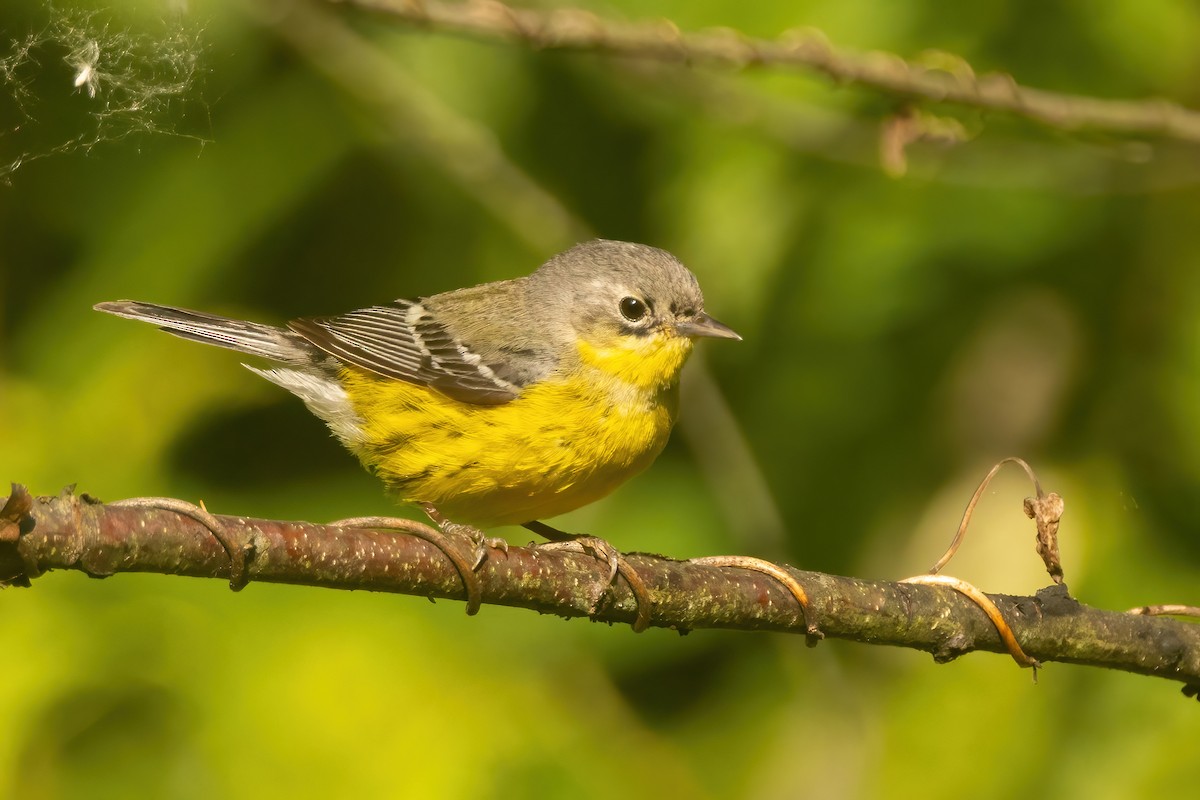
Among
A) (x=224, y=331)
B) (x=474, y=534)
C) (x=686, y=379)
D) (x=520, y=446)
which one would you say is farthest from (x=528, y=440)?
(x=224, y=331)

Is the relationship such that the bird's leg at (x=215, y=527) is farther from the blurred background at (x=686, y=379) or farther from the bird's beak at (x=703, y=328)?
the bird's beak at (x=703, y=328)

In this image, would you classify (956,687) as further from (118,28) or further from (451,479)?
(118,28)

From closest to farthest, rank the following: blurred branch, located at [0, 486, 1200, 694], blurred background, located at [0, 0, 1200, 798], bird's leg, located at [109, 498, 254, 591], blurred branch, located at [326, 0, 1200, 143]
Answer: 1. blurred branch, located at [0, 486, 1200, 694]
2. bird's leg, located at [109, 498, 254, 591]
3. blurred background, located at [0, 0, 1200, 798]
4. blurred branch, located at [326, 0, 1200, 143]

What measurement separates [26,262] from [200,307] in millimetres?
609

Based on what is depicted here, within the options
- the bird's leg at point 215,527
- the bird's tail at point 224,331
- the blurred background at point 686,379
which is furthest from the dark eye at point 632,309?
the bird's leg at point 215,527

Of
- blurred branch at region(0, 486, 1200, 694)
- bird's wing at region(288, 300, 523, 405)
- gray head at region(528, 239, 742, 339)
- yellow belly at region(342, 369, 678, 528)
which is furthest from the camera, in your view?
gray head at region(528, 239, 742, 339)

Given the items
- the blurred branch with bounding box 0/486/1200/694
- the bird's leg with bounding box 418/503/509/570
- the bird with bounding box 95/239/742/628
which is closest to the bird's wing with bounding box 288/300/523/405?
the bird with bounding box 95/239/742/628

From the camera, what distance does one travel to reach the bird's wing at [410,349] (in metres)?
4.00

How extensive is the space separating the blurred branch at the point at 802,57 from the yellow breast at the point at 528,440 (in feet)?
3.27

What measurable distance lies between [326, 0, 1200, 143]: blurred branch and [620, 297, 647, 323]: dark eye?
0.91 metres

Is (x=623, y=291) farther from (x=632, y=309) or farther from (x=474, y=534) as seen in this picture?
(x=474, y=534)

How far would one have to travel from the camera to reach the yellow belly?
3.76 metres

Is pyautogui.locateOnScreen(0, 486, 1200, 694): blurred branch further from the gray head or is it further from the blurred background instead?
the gray head

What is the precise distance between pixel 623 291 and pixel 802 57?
1066 millimetres
